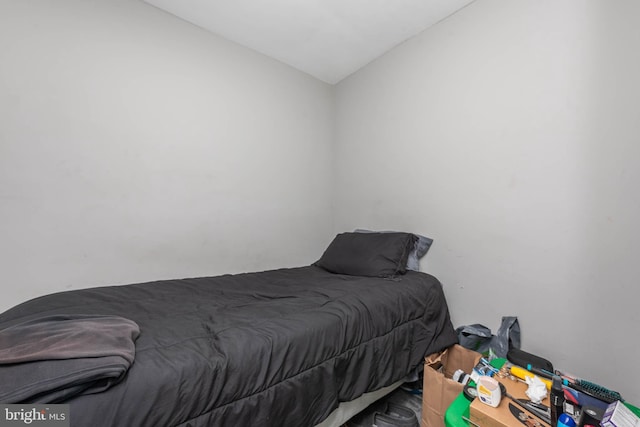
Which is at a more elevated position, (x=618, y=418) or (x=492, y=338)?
(x=618, y=418)

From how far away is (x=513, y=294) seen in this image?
1548 millimetres

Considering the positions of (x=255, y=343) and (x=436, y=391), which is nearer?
(x=255, y=343)

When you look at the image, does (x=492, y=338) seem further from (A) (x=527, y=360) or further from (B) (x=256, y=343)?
(B) (x=256, y=343)

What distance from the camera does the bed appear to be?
0.75m

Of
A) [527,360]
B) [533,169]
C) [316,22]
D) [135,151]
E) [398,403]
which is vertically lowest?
[398,403]

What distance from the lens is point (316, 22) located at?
6.57 feet

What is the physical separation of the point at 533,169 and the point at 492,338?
0.99m

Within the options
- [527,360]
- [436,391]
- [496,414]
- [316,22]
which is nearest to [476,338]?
[527,360]

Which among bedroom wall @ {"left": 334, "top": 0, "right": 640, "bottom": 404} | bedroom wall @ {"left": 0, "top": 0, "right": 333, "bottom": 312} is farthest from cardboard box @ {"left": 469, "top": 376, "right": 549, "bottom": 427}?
bedroom wall @ {"left": 0, "top": 0, "right": 333, "bottom": 312}

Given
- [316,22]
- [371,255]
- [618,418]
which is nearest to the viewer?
[618,418]

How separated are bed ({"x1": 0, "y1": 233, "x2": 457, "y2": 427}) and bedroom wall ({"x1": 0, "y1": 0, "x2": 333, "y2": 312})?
0.33 meters

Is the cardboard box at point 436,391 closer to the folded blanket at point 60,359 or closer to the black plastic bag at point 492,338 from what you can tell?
the black plastic bag at point 492,338

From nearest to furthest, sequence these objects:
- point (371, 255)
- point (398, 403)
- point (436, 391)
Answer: point (436, 391), point (398, 403), point (371, 255)

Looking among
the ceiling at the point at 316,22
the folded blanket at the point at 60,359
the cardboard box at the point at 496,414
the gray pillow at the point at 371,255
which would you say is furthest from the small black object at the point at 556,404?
the ceiling at the point at 316,22
